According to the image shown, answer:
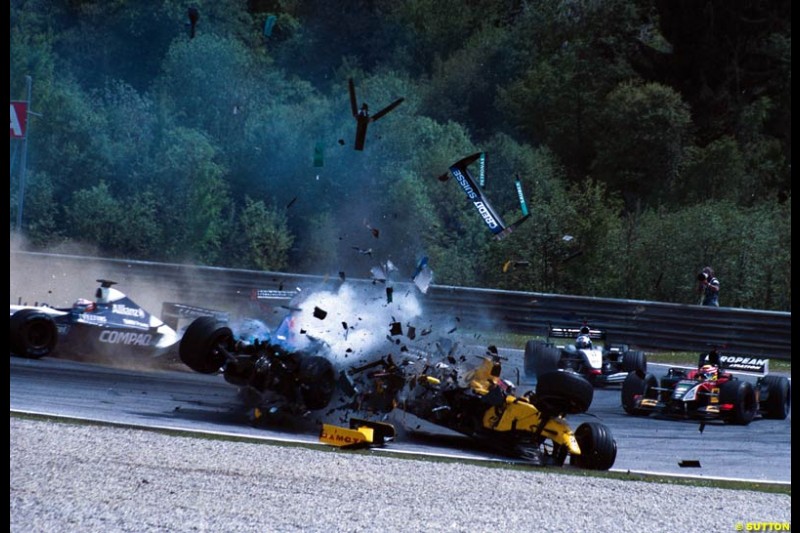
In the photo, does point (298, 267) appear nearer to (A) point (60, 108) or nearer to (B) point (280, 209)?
(B) point (280, 209)

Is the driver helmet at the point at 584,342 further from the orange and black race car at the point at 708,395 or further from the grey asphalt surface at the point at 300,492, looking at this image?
the grey asphalt surface at the point at 300,492

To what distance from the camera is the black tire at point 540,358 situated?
15430 millimetres

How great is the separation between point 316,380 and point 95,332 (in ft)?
13.4

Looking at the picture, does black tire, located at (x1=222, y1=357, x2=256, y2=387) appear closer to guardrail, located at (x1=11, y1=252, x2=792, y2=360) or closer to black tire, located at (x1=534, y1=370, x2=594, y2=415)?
black tire, located at (x1=534, y1=370, x2=594, y2=415)

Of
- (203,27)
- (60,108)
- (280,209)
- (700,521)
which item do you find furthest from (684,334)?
(203,27)

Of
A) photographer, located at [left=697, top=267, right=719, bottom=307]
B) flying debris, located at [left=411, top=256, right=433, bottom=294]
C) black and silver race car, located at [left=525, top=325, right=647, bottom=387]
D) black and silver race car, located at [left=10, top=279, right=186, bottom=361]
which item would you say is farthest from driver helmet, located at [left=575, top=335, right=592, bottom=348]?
black and silver race car, located at [left=10, top=279, right=186, bottom=361]

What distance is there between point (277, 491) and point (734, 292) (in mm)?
17214

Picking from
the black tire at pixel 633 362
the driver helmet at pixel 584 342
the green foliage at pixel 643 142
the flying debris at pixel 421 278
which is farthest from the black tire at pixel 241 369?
the green foliage at pixel 643 142

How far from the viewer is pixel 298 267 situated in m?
28.2

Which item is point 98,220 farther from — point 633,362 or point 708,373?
point 708,373

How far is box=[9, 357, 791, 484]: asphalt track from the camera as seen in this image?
35.8 feet

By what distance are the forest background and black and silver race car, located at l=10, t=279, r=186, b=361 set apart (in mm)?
6845

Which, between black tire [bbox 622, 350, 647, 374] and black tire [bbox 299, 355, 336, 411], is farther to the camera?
black tire [bbox 622, 350, 647, 374]

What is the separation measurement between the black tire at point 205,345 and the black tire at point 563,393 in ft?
11.4
